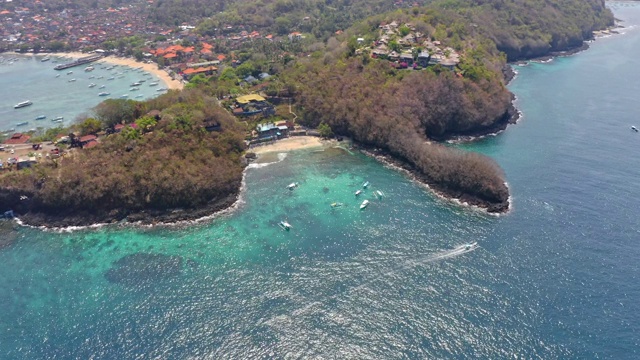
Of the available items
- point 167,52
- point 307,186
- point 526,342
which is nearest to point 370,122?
point 307,186

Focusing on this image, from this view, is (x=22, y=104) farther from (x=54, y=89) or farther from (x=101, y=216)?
(x=101, y=216)

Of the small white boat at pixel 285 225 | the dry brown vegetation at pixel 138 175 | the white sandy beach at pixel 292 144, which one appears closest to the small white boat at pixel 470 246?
the small white boat at pixel 285 225

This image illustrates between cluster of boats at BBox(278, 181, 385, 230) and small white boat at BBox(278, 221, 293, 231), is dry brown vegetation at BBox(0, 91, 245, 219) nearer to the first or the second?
cluster of boats at BBox(278, 181, 385, 230)

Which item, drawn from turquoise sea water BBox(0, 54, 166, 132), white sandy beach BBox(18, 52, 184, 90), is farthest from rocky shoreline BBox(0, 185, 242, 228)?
white sandy beach BBox(18, 52, 184, 90)

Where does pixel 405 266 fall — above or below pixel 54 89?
below

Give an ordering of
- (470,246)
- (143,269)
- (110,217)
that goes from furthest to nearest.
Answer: (110,217) < (470,246) < (143,269)

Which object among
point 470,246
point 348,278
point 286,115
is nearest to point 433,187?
point 470,246
